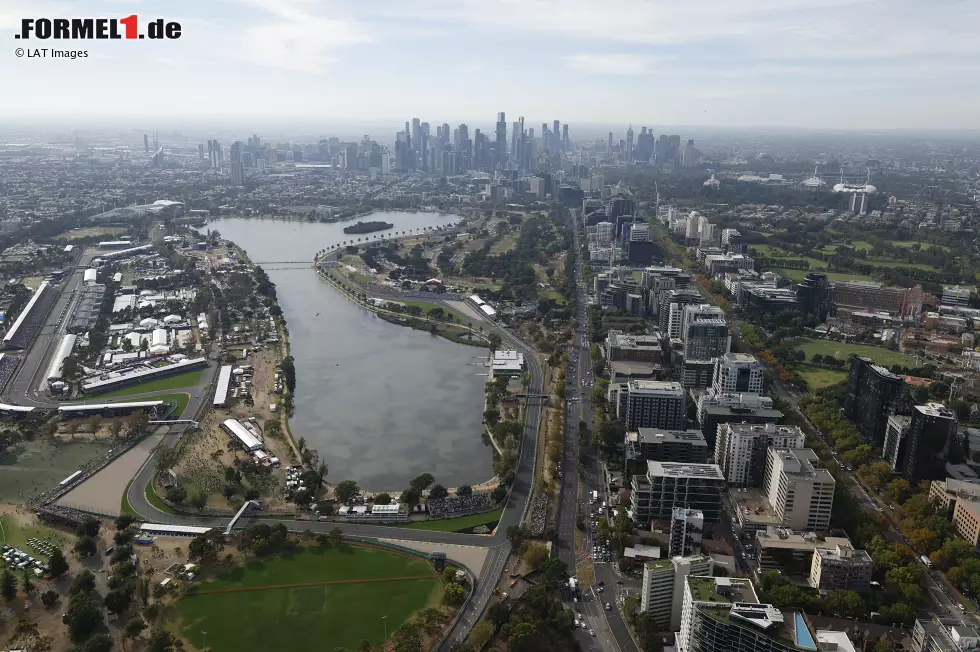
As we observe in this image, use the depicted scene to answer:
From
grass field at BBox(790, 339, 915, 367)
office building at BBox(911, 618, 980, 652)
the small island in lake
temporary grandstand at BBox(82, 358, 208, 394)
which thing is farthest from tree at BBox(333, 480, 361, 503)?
the small island in lake

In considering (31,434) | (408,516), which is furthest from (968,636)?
(31,434)

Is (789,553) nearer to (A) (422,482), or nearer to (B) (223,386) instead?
(A) (422,482)

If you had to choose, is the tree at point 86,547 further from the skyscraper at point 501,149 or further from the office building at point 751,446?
the skyscraper at point 501,149

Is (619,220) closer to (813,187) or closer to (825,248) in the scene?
(825,248)

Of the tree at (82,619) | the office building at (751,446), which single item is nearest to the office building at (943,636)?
the office building at (751,446)

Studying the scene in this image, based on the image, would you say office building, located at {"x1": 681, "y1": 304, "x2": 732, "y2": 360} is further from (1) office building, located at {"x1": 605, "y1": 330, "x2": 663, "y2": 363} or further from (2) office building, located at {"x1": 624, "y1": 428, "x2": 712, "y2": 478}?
(2) office building, located at {"x1": 624, "y1": 428, "x2": 712, "y2": 478}

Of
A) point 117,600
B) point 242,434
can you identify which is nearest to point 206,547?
point 117,600
